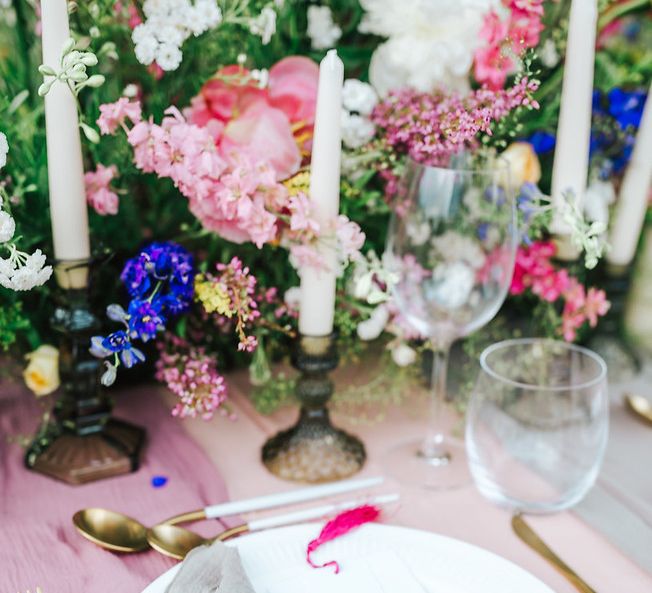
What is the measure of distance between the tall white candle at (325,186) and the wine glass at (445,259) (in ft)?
0.23

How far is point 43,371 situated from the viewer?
75cm

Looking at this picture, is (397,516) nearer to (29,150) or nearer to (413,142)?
(413,142)

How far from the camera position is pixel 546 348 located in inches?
29.7

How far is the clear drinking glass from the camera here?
0.67 m

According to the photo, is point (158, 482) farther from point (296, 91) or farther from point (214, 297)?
point (296, 91)

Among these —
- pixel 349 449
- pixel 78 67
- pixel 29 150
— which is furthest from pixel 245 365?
pixel 78 67

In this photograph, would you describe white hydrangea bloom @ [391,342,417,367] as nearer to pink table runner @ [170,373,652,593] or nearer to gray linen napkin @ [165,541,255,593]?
pink table runner @ [170,373,652,593]

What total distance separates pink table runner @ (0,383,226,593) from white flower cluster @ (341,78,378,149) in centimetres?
34

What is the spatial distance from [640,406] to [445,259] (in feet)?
1.07

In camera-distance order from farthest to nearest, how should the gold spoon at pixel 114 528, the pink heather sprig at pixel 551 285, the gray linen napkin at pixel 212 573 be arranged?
the pink heather sprig at pixel 551 285
the gold spoon at pixel 114 528
the gray linen napkin at pixel 212 573

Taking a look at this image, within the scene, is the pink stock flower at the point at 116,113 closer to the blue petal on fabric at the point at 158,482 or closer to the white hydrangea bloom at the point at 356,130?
the white hydrangea bloom at the point at 356,130

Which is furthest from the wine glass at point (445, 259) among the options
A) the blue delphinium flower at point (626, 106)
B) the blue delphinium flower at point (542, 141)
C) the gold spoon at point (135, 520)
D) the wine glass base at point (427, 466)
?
the blue delphinium flower at point (626, 106)

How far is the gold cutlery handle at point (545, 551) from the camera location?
60cm

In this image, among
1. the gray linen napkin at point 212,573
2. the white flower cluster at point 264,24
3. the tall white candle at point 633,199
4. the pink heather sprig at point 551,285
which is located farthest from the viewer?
the tall white candle at point 633,199
